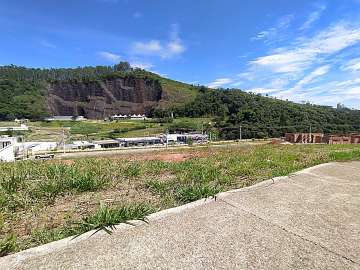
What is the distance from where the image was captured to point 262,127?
47.0m

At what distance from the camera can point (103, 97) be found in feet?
432

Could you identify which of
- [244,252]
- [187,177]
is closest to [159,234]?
[244,252]

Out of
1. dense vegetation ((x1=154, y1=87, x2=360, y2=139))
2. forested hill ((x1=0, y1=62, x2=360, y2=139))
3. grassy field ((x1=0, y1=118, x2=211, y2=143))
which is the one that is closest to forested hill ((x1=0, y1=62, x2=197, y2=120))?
forested hill ((x1=0, y1=62, x2=360, y2=139))

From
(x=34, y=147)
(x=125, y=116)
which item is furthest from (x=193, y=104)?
(x=34, y=147)

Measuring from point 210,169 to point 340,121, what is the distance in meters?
41.6

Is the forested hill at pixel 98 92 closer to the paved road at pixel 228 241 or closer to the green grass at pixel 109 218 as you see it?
the paved road at pixel 228 241

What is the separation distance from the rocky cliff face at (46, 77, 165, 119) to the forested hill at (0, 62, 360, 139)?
0.88 metres

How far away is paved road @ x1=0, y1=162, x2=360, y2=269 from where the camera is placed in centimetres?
233

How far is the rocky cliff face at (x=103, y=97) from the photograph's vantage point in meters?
128

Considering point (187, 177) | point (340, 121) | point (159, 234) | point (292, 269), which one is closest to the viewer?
point (292, 269)

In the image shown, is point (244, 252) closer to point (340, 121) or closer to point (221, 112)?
point (340, 121)

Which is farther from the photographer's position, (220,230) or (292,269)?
(220,230)

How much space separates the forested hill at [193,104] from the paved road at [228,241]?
3781cm

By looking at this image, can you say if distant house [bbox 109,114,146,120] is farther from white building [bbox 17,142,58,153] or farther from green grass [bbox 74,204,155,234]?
green grass [bbox 74,204,155,234]
